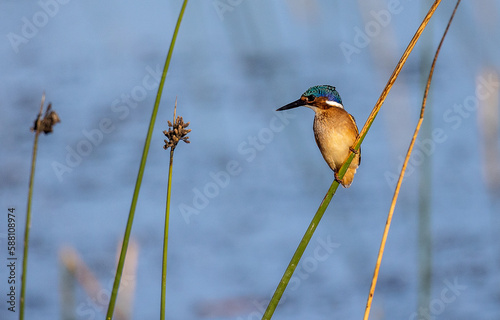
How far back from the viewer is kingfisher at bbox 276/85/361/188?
12.7ft


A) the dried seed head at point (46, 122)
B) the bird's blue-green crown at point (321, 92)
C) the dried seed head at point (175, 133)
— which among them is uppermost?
the bird's blue-green crown at point (321, 92)

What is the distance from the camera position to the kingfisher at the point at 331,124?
12.7 feet

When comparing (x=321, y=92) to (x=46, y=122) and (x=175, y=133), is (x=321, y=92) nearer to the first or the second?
(x=175, y=133)

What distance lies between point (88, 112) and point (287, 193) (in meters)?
2.80

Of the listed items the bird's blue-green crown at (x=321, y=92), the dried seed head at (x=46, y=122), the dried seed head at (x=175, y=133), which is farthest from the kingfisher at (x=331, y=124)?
the dried seed head at (x=46, y=122)

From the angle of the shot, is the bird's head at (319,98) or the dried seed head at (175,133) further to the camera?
the bird's head at (319,98)

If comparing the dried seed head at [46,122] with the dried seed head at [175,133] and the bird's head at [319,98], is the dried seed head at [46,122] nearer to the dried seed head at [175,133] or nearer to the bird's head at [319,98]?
the dried seed head at [175,133]

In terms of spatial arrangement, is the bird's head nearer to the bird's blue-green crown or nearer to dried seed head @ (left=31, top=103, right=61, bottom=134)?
the bird's blue-green crown

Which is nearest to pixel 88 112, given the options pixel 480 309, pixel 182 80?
pixel 182 80

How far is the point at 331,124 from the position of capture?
3928mm

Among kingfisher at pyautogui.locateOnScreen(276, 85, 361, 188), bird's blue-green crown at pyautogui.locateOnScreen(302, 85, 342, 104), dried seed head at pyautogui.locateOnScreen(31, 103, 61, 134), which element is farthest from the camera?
bird's blue-green crown at pyautogui.locateOnScreen(302, 85, 342, 104)

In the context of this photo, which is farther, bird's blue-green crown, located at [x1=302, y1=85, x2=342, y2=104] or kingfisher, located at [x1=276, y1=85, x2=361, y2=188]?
bird's blue-green crown, located at [x1=302, y1=85, x2=342, y2=104]

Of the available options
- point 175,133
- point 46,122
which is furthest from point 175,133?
point 46,122

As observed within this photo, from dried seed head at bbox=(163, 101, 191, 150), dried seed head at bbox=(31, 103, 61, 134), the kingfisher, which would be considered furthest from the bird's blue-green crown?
dried seed head at bbox=(31, 103, 61, 134)
